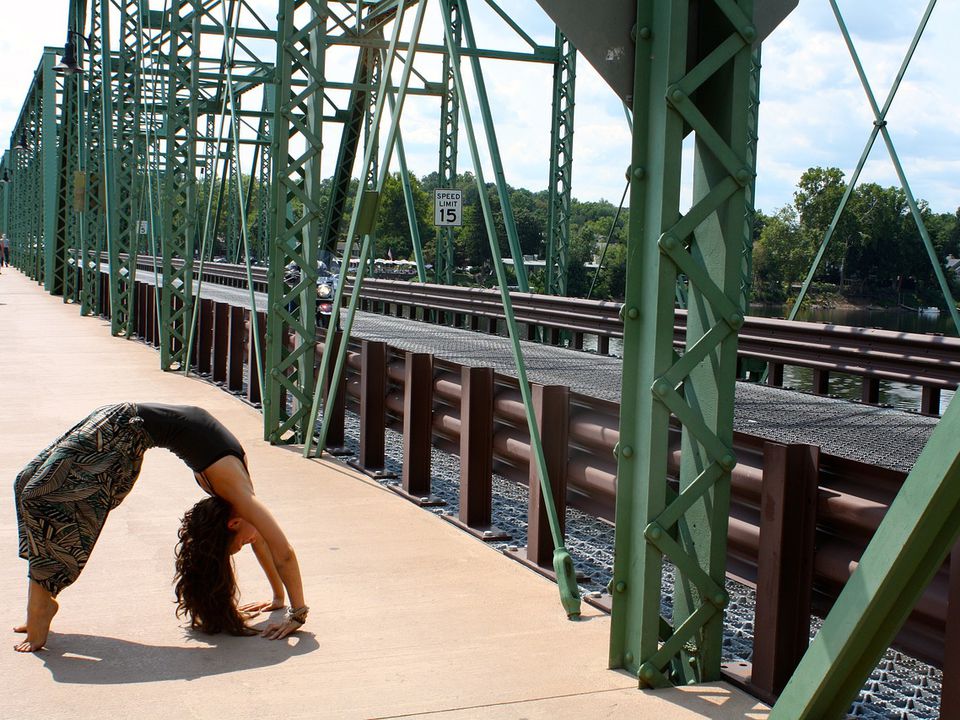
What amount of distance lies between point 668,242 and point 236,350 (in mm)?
9483

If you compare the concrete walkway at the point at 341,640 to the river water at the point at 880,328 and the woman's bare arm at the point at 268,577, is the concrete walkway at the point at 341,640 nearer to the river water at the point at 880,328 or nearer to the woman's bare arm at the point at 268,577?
the woman's bare arm at the point at 268,577

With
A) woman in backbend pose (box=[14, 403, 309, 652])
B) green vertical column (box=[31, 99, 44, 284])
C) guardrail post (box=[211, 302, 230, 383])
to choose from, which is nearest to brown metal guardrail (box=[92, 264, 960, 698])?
woman in backbend pose (box=[14, 403, 309, 652])

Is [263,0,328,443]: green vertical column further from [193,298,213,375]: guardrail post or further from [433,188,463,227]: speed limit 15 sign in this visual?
[433,188,463,227]: speed limit 15 sign

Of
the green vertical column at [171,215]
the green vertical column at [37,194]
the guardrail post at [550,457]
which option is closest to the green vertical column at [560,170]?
the green vertical column at [171,215]

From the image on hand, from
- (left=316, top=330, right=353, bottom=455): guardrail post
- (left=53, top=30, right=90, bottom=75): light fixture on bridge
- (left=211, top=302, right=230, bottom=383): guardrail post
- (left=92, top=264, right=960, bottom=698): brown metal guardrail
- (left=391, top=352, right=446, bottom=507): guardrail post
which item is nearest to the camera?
(left=92, top=264, right=960, bottom=698): brown metal guardrail

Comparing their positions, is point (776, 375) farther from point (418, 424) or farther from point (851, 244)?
point (851, 244)

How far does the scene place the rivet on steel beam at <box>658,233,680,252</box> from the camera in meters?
4.10

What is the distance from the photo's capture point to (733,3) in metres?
4.11

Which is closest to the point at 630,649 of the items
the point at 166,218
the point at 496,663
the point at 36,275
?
the point at 496,663

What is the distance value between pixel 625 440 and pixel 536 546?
1717 millimetres

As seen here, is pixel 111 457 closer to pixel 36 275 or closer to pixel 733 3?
pixel 733 3

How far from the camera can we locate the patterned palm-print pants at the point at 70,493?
175 inches

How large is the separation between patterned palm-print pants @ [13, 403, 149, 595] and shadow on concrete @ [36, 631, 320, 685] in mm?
252

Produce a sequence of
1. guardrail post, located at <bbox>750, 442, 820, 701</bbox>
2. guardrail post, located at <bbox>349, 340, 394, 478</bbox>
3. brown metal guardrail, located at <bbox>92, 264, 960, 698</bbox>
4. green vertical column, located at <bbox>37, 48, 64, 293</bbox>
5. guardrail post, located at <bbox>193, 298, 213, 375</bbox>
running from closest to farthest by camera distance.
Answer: brown metal guardrail, located at <bbox>92, 264, 960, 698</bbox>
guardrail post, located at <bbox>750, 442, 820, 701</bbox>
guardrail post, located at <bbox>349, 340, 394, 478</bbox>
guardrail post, located at <bbox>193, 298, 213, 375</bbox>
green vertical column, located at <bbox>37, 48, 64, 293</bbox>
